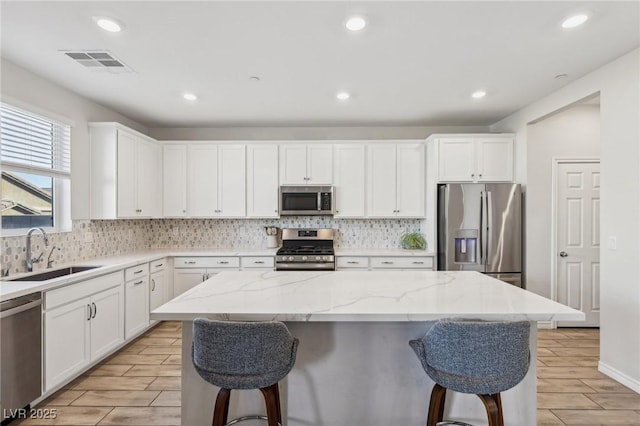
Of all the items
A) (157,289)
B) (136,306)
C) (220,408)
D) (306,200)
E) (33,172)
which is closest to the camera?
(220,408)

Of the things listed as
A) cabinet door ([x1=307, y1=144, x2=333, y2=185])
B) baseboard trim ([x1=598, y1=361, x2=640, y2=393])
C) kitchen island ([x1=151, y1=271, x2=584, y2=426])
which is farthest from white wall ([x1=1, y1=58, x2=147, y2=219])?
baseboard trim ([x1=598, y1=361, x2=640, y2=393])

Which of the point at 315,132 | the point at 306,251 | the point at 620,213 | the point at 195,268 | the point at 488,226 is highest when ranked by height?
the point at 315,132

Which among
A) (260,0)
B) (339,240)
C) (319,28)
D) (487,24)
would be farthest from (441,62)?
(339,240)

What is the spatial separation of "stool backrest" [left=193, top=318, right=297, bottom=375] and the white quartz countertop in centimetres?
14

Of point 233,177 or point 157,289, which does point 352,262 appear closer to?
point 233,177

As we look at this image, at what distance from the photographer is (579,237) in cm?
420

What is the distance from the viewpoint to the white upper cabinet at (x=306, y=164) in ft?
15.4

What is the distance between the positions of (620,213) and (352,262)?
8.70ft

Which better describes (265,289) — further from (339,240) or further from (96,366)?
(339,240)

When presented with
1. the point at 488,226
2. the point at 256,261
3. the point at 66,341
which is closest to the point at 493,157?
the point at 488,226

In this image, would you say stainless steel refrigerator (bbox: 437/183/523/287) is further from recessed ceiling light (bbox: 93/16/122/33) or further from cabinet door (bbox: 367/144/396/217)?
recessed ceiling light (bbox: 93/16/122/33)

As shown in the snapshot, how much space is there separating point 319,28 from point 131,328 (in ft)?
11.0

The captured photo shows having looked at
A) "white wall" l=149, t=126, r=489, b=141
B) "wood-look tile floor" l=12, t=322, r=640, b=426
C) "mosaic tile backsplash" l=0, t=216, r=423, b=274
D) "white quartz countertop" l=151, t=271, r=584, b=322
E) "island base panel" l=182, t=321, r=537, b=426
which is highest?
"white wall" l=149, t=126, r=489, b=141

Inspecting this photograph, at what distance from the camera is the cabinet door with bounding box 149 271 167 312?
397cm
